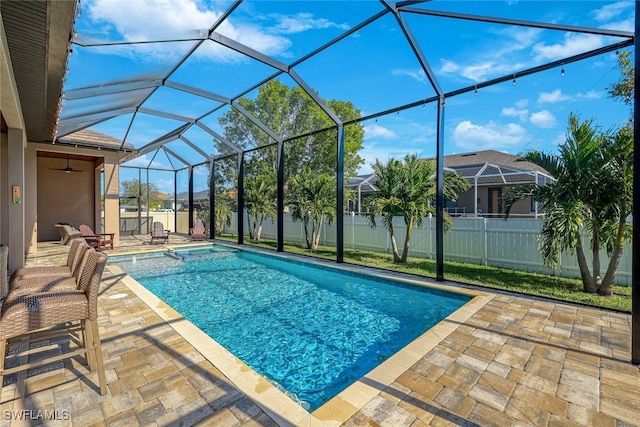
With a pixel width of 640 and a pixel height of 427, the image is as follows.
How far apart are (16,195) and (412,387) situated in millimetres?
8601

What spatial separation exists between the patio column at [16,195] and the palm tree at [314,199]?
26.4 ft

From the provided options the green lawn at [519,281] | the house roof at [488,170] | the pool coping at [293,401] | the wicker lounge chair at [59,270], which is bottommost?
the green lawn at [519,281]

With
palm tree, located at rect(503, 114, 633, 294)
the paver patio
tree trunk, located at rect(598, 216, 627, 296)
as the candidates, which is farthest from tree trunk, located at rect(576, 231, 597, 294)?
the paver patio

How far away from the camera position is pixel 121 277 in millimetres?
6953

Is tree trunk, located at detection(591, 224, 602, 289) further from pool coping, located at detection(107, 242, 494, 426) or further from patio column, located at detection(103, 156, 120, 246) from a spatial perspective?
patio column, located at detection(103, 156, 120, 246)

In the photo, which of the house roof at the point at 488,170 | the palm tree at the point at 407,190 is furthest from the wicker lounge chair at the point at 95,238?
the house roof at the point at 488,170

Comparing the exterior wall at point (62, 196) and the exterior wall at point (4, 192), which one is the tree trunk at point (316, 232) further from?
the exterior wall at point (62, 196)

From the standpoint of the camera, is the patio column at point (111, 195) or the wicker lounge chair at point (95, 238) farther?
the patio column at point (111, 195)

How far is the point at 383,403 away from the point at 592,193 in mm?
5631

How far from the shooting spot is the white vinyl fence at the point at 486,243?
23.8 feet

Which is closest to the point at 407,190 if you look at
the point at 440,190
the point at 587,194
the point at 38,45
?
the point at 440,190

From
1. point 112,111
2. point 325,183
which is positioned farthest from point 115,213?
point 325,183

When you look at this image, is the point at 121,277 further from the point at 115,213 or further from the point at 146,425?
the point at 115,213

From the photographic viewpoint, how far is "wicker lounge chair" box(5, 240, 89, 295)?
3.60 meters
